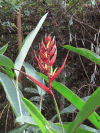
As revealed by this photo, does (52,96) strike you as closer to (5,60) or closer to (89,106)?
(89,106)

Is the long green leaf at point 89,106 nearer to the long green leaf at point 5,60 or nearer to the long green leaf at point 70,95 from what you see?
the long green leaf at point 70,95

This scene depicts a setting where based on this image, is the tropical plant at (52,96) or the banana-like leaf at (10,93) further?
the banana-like leaf at (10,93)

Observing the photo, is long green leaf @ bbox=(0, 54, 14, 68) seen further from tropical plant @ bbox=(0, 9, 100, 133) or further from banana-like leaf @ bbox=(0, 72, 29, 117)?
banana-like leaf @ bbox=(0, 72, 29, 117)

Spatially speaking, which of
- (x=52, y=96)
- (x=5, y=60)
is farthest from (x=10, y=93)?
(x=52, y=96)

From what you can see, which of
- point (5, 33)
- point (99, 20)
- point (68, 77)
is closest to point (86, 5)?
point (99, 20)

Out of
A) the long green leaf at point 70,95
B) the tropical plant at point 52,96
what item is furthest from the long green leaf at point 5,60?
the long green leaf at point 70,95

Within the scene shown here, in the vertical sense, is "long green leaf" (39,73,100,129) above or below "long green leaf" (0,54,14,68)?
below

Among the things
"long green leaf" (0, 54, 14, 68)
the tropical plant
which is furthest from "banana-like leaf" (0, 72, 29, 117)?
"long green leaf" (0, 54, 14, 68)

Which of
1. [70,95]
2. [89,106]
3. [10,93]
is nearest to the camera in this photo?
[89,106]

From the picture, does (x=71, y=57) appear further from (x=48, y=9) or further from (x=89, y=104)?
(x=89, y=104)

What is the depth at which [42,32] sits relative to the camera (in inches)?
45.8

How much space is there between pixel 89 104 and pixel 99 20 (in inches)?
37.4

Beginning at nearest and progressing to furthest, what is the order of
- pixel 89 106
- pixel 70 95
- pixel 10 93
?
1. pixel 89 106
2. pixel 70 95
3. pixel 10 93

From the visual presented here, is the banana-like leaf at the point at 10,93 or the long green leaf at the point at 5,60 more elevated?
the long green leaf at the point at 5,60
